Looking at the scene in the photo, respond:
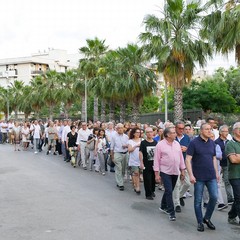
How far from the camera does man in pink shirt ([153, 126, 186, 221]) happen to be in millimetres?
7012

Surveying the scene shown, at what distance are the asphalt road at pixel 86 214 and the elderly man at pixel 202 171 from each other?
329 millimetres

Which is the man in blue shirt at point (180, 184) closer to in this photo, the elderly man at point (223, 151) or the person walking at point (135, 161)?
the elderly man at point (223, 151)

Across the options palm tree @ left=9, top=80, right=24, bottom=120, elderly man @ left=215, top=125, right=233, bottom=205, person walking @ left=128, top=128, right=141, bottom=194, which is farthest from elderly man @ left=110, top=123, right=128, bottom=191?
palm tree @ left=9, top=80, right=24, bottom=120

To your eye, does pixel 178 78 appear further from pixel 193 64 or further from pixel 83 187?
pixel 83 187

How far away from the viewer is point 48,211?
7.53 metres

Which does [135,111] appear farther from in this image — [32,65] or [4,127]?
[32,65]

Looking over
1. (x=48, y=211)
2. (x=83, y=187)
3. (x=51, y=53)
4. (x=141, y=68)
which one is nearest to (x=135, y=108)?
(x=141, y=68)

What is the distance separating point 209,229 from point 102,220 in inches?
70.9

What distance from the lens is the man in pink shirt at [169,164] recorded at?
7.01m

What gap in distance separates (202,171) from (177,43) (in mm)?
16458

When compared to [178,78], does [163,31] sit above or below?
above

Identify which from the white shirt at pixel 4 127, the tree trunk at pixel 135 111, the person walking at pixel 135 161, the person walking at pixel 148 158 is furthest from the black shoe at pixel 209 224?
the white shirt at pixel 4 127

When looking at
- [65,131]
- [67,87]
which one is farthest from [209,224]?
[67,87]

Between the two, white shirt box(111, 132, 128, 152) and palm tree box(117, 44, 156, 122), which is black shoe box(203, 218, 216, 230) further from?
palm tree box(117, 44, 156, 122)
